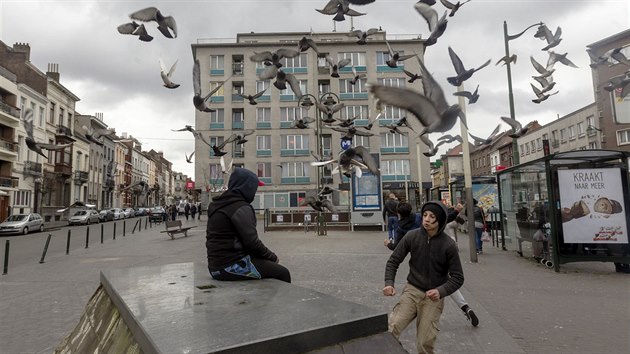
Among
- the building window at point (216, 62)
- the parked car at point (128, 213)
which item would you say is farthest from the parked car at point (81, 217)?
the building window at point (216, 62)

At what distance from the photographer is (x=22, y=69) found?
38188 millimetres

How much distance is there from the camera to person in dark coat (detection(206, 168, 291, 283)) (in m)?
3.65

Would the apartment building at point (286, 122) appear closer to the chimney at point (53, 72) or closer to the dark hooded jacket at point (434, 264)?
the chimney at point (53, 72)

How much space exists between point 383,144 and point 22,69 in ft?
134

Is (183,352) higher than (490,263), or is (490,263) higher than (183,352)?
(183,352)

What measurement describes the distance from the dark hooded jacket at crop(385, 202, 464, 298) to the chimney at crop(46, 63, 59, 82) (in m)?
51.1

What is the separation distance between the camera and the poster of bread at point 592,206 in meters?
8.84

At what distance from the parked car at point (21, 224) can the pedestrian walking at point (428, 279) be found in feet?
99.9

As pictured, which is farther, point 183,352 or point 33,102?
point 33,102

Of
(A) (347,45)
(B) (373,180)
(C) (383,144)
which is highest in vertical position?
(A) (347,45)

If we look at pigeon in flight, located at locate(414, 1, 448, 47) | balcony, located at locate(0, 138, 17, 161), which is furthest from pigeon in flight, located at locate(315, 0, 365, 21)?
balcony, located at locate(0, 138, 17, 161)

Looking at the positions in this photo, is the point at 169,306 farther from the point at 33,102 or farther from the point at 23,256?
the point at 33,102

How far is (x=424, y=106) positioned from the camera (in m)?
2.79

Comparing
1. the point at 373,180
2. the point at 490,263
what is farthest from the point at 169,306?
the point at 373,180
